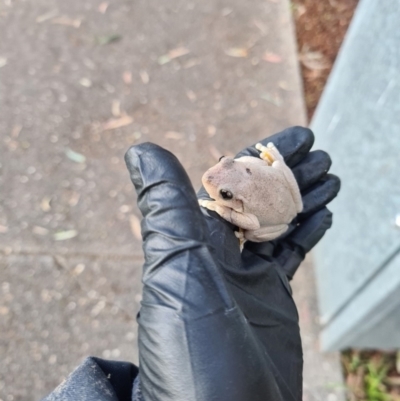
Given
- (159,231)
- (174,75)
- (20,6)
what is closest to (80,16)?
(20,6)

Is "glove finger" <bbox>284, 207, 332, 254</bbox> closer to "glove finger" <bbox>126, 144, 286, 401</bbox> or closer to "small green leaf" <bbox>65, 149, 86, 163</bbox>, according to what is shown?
"glove finger" <bbox>126, 144, 286, 401</bbox>

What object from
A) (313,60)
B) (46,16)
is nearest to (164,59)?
(46,16)

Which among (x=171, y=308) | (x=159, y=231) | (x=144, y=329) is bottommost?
(x=144, y=329)

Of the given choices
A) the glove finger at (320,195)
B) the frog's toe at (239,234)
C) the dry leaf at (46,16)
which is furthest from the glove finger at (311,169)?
the dry leaf at (46,16)

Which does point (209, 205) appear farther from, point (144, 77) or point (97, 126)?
point (144, 77)

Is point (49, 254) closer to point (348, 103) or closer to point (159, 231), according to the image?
point (159, 231)

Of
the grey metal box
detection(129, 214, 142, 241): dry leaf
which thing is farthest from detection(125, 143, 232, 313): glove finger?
detection(129, 214, 142, 241): dry leaf

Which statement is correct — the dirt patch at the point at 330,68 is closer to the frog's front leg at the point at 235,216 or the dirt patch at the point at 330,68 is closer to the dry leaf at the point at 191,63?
the dry leaf at the point at 191,63
